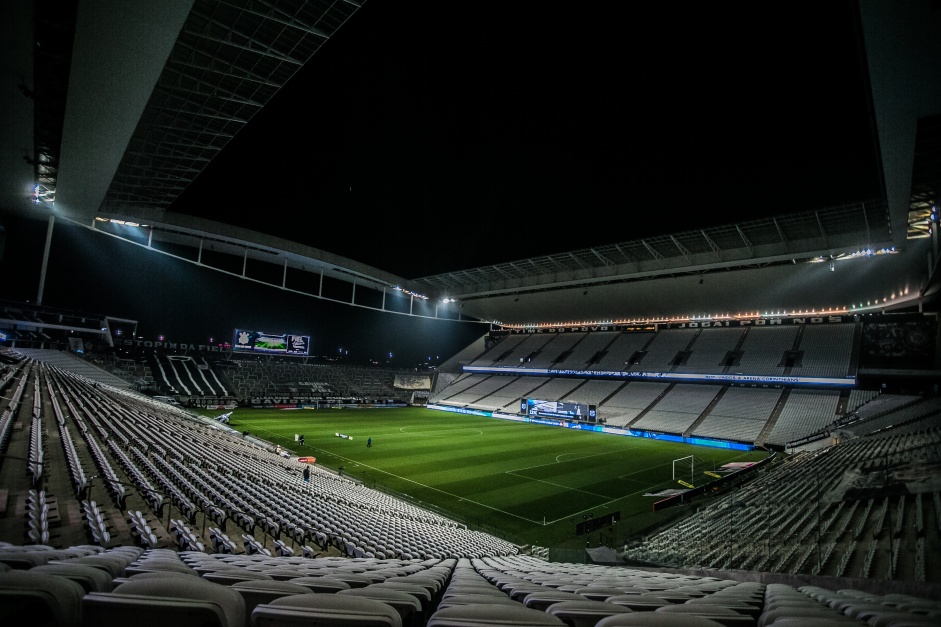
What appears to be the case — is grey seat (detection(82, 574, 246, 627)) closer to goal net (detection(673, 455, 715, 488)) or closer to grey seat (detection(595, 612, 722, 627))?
grey seat (detection(595, 612, 722, 627))

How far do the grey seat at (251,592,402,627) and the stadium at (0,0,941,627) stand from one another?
0.01 metres

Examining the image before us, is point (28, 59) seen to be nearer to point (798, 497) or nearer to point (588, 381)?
point (798, 497)

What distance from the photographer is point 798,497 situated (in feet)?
41.1

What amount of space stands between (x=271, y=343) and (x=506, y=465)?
36.2m

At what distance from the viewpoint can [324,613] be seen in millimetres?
1365

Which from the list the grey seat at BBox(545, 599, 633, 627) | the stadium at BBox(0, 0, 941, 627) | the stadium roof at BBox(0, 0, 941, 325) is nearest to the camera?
the grey seat at BBox(545, 599, 633, 627)

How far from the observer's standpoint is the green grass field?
55.7ft

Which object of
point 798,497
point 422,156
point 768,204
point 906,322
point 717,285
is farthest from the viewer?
point 717,285

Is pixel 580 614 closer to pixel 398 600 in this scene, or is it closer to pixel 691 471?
pixel 398 600

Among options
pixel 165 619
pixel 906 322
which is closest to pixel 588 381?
pixel 906 322

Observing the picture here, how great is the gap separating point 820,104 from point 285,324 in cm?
5126

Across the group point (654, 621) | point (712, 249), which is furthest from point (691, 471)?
point (654, 621)

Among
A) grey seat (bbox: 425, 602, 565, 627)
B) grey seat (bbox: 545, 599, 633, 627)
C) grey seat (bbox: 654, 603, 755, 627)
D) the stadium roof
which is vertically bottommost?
grey seat (bbox: 654, 603, 755, 627)

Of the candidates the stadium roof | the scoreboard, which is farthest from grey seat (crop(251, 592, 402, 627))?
the scoreboard
